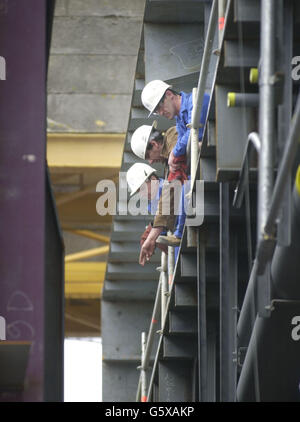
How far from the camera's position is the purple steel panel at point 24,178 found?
9.07 m

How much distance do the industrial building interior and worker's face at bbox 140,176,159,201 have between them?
0.96 metres

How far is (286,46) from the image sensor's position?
11.4 m

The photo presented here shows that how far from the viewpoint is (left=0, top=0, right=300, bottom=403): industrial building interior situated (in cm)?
926

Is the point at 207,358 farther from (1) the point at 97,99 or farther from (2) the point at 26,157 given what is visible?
(1) the point at 97,99

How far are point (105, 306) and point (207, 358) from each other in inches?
404

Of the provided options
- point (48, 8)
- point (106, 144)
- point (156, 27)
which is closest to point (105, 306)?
point (106, 144)

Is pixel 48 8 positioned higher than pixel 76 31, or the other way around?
pixel 76 31

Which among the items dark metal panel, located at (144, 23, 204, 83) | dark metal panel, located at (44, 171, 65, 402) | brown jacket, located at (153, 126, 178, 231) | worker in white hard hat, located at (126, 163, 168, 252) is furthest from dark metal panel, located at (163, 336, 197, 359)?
dark metal panel, located at (44, 171, 65, 402)

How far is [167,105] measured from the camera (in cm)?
1628

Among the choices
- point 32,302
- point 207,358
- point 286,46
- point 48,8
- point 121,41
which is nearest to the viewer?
point 32,302

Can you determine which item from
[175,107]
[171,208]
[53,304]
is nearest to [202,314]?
[171,208]

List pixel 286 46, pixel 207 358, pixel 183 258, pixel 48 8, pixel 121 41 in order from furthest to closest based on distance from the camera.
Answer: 1. pixel 121 41
2. pixel 207 358
3. pixel 183 258
4. pixel 286 46
5. pixel 48 8

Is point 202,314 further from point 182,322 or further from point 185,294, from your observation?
point 182,322

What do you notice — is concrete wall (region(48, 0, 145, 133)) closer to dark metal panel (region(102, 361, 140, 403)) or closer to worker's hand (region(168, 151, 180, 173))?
dark metal panel (region(102, 361, 140, 403))
